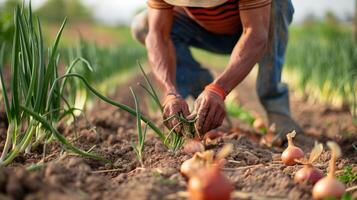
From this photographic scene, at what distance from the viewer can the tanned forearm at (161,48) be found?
240cm

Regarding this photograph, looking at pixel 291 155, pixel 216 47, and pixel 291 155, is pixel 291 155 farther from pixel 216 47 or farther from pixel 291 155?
pixel 216 47

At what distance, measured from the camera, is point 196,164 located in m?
1.48

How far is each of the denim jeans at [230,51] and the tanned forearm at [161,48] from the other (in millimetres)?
497

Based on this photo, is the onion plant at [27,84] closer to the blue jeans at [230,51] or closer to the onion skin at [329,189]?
the onion skin at [329,189]

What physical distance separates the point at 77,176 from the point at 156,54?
1056mm

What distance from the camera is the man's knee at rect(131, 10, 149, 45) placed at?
3014mm

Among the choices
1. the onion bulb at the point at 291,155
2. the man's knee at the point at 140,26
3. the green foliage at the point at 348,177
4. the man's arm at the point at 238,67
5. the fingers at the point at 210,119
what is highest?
the man's knee at the point at 140,26

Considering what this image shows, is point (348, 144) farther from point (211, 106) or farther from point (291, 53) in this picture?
point (291, 53)

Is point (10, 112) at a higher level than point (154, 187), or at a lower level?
higher

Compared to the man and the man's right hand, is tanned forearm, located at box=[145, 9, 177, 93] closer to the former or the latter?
the man

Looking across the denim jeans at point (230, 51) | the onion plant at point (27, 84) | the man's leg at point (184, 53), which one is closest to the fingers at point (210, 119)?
the onion plant at point (27, 84)

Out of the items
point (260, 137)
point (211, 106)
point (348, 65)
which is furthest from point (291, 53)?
point (211, 106)

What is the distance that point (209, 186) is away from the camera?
4.15 ft

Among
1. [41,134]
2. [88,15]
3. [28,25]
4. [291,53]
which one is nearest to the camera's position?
[28,25]
